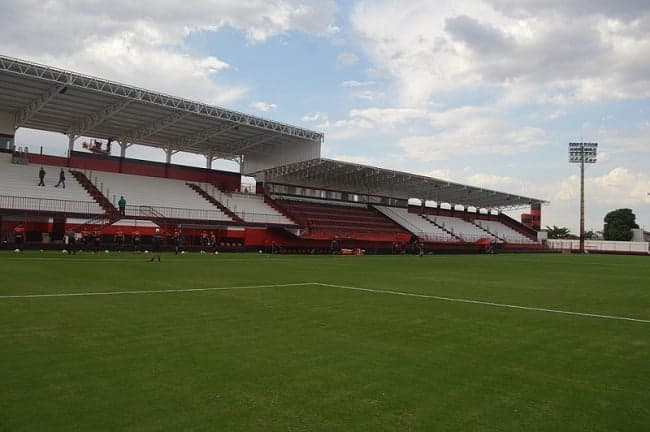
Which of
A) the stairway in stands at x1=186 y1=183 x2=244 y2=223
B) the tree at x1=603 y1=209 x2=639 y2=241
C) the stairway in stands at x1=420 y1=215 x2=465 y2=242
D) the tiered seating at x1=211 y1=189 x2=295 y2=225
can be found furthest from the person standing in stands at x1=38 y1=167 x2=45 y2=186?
the tree at x1=603 y1=209 x2=639 y2=241

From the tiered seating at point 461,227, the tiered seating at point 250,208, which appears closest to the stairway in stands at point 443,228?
the tiered seating at point 461,227

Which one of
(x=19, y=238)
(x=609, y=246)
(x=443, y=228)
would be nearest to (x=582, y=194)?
(x=609, y=246)

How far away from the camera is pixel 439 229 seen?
67.6 m

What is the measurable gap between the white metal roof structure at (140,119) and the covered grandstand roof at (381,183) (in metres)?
2.28

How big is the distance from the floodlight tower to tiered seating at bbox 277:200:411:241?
31.2 m

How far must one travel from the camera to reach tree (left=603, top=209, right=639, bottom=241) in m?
108

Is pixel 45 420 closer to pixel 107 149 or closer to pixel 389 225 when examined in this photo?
pixel 107 149

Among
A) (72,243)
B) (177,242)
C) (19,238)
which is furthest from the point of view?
(177,242)

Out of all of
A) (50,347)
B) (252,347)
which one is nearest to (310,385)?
(252,347)

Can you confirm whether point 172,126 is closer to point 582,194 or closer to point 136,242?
point 136,242

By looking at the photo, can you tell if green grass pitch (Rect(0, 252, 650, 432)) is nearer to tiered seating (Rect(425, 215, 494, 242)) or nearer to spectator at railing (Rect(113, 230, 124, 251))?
spectator at railing (Rect(113, 230, 124, 251))

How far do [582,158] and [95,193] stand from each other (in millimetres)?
65398

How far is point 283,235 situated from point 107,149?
1725 cm

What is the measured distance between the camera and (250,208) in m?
49.8
